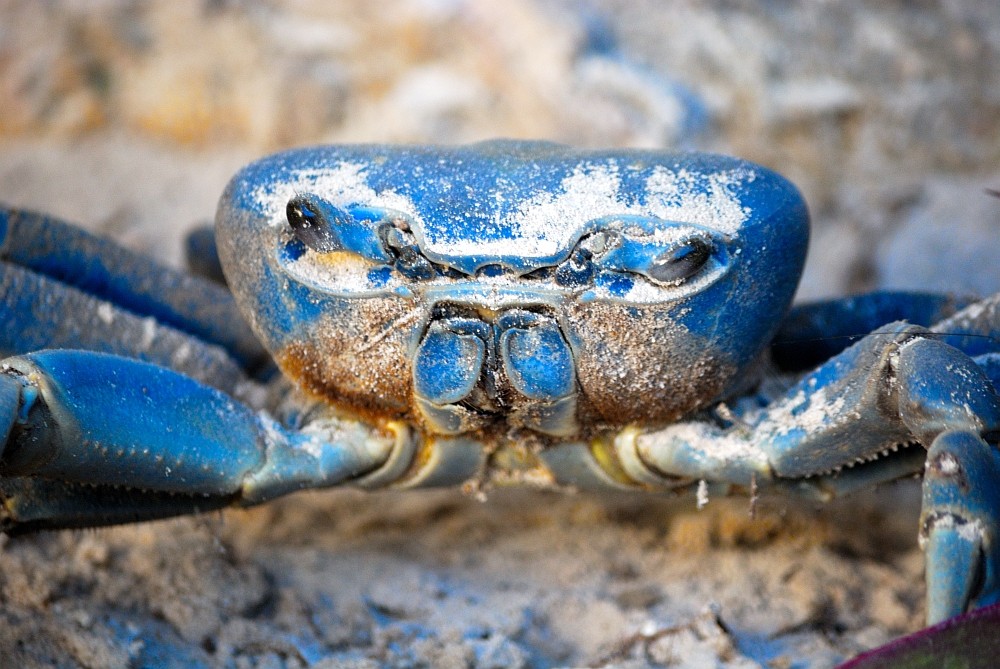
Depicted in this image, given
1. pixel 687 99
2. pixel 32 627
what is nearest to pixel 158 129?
pixel 687 99

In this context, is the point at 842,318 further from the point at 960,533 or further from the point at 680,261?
the point at 960,533

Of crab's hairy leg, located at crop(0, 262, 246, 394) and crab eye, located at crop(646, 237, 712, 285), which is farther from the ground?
crab eye, located at crop(646, 237, 712, 285)

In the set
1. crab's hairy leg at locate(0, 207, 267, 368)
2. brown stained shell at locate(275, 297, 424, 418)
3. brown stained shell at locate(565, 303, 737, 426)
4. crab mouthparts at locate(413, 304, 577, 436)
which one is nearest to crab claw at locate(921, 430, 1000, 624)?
brown stained shell at locate(565, 303, 737, 426)

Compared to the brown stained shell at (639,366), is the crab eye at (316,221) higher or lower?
higher

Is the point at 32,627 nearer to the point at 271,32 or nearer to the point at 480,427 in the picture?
the point at 480,427

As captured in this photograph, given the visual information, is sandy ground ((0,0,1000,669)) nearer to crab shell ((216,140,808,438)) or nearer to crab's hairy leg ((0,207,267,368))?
crab's hairy leg ((0,207,267,368))

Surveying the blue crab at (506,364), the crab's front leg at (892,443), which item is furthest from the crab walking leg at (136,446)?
the crab's front leg at (892,443)

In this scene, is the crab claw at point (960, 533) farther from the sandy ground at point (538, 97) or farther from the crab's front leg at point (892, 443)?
the sandy ground at point (538, 97)

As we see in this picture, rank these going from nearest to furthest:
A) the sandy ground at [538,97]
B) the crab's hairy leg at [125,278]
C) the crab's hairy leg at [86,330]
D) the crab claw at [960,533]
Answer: the crab claw at [960,533], the crab's hairy leg at [86,330], the crab's hairy leg at [125,278], the sandy ground at [538,97]
